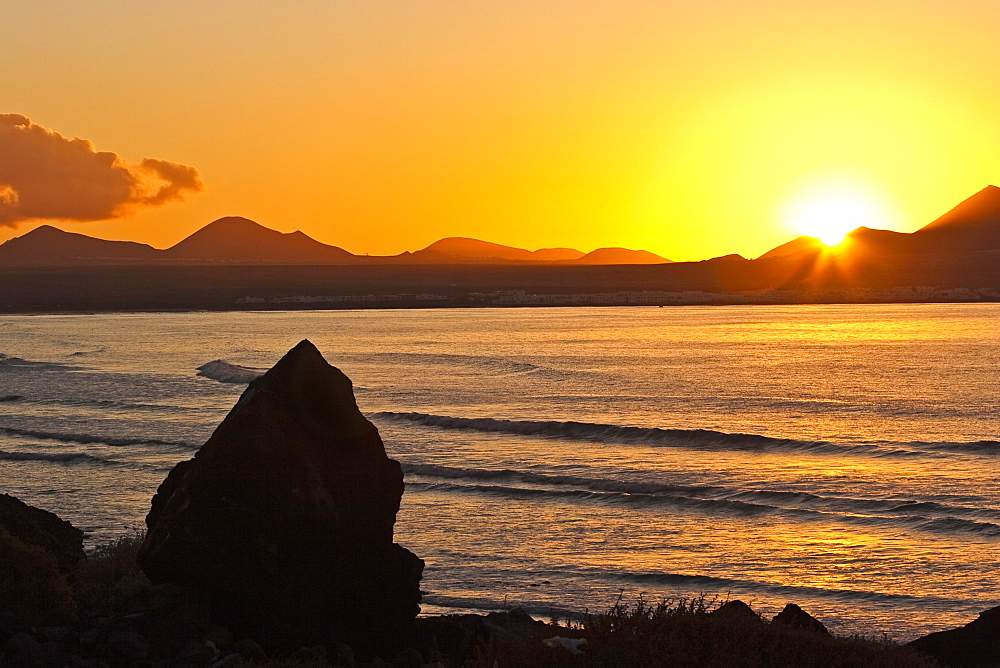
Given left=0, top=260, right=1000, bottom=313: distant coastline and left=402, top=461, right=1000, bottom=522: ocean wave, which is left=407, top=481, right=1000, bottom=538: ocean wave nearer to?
left=402, top=461, right=1000, bottom=522: ocean wave

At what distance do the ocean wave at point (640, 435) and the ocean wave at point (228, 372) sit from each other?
1400 centimetres

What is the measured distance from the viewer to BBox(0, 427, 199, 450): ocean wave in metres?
25.3

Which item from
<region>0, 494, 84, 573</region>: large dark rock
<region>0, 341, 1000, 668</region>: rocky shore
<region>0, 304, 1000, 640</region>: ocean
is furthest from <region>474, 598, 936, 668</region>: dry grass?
<region>0, 494, 84, 573</region>: large dark rock

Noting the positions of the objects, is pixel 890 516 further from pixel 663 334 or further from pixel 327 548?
pixel 663 334

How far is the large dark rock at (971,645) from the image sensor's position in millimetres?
9633

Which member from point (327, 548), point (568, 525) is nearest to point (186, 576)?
point (327, 548)

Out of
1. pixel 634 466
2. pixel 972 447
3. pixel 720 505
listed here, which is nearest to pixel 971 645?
pixel 720 505

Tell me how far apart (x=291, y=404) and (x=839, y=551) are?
9185 mm

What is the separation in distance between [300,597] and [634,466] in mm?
13823

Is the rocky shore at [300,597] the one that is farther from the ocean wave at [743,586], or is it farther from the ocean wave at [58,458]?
the ocean wave at [58,458]

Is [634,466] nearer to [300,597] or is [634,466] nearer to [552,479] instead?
[552,479]

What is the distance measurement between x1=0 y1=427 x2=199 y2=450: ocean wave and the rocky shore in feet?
49.5

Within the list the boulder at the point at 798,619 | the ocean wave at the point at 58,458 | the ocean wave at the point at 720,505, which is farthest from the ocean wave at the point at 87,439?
the boulder at the point at 798,619

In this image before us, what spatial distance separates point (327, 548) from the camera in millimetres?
9242
